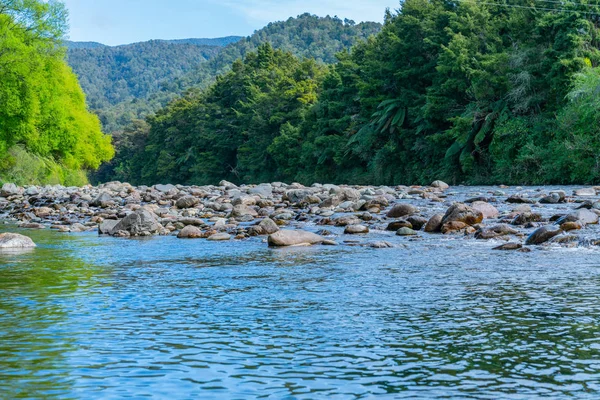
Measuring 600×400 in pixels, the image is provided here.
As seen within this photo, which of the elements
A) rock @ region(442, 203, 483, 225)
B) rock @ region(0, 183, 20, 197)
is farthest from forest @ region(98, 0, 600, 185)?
rock @ region(0, 183, 20, 197)

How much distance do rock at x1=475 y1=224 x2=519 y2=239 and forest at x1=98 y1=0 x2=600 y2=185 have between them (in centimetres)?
1588

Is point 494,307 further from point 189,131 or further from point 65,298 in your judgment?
point 189,131

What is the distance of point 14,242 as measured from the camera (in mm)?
11977

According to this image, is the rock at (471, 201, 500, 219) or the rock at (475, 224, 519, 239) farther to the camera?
the rock at (471, 201, 500, 219)

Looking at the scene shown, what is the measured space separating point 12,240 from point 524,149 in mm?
22266

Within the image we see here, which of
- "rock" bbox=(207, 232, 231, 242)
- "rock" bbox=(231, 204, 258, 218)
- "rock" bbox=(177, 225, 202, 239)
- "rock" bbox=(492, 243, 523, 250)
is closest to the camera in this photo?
"rock" bbox=(492, 243, 523, 250)

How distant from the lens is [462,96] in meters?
34.8

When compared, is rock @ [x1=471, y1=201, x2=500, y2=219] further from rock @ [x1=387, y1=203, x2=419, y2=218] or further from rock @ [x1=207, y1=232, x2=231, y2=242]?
rock @ [x1=207, y1=232, x2=231, y2=242]

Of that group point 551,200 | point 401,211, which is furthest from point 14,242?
point 551,200

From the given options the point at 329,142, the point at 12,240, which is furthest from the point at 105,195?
the point at 329,142

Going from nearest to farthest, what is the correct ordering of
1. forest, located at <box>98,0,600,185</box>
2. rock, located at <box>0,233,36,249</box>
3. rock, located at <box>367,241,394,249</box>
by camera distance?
1. rock, located at <box>367,241,394,249</box>
2. rock, located at <box>0,233,36,249</box>
3. forest, located at <box>98,0,600,185</box>

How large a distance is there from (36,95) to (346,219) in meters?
20.8

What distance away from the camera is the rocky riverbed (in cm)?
1167

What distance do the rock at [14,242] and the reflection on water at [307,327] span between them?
7.09ft
